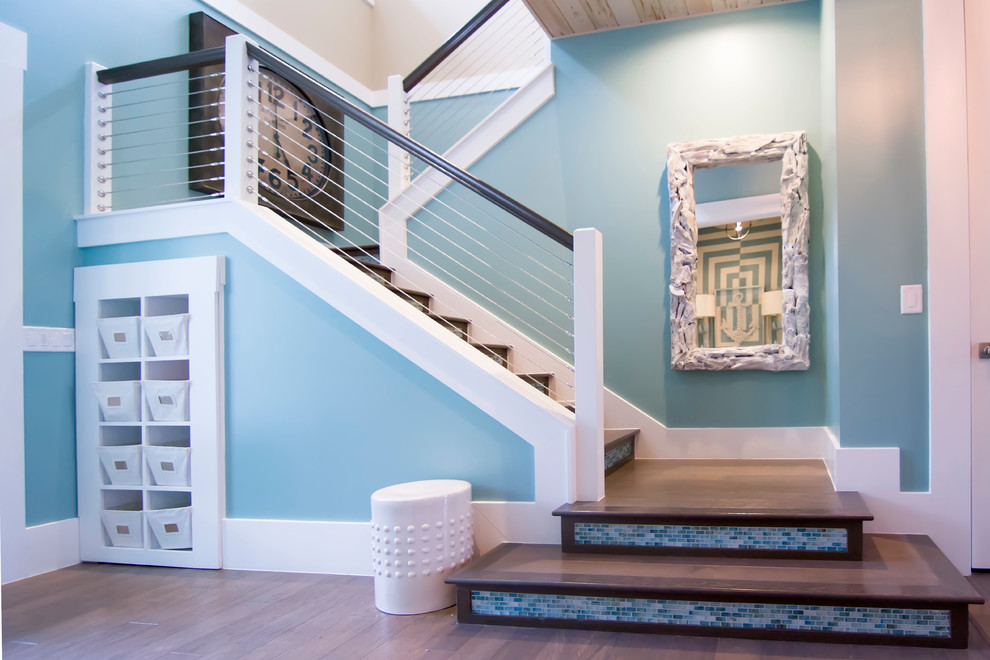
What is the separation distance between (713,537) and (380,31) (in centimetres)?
495

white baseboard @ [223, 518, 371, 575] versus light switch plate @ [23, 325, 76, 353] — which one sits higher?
light switch plate @ [23, 325, 76, 353]

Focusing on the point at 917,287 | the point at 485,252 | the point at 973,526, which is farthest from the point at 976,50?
the point at 485,252

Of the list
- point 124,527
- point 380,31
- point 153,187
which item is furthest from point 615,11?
point 124,527

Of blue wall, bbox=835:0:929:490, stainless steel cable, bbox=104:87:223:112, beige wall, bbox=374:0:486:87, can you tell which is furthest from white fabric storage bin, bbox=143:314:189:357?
beige wall, bbox=374:0:486:87

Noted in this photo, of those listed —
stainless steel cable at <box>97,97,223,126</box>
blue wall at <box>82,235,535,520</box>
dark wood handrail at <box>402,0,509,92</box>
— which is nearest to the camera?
blue wall at <box>82,235,535,520</box>

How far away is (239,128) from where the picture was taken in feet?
11.4

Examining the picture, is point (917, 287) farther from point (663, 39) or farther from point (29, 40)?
point (29, 40)

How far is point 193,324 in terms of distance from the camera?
3.41 m

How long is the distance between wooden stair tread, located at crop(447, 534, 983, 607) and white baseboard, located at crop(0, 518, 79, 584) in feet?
6.51

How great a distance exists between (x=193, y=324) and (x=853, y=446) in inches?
115

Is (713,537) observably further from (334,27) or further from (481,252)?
(334,27)

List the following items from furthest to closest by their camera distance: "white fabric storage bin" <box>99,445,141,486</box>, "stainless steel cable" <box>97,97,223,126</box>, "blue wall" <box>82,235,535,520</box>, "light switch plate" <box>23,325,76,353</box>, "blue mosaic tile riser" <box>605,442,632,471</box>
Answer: "stainless steel cable" <box>97,97,223,126</box> → "blue mosaic tile riser" <box>605,442,632,471</box> → "white fabric storage bin" <box>99,445,141,486</box> → "light switch plate" <box>23,325,76,353</box> → "blue wall" <box>82,235,535,520</box>

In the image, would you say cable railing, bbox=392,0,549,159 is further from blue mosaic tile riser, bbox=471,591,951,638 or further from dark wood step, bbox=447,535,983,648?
blue mosaic tile riser, bbox=471,591,951,638

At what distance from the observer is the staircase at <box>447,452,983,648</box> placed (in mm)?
2230
